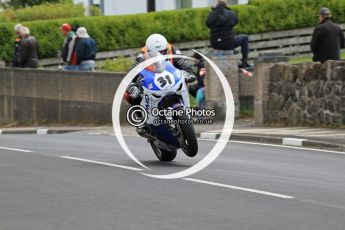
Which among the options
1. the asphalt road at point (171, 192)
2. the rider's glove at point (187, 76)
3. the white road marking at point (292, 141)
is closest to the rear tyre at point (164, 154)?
the asphalt road at point (171, 192)

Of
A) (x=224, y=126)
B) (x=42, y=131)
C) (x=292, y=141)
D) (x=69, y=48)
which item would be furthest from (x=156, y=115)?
(x=69, y=48)

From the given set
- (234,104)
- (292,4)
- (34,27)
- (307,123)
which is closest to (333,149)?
(307,123)

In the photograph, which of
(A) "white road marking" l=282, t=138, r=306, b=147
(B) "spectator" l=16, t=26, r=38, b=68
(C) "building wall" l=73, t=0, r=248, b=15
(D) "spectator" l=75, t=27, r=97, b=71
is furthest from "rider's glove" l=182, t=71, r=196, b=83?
(C) "building wall" l=73, t=0, r=248, b=15

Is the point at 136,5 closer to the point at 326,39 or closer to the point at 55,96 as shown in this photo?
the point at 55,96

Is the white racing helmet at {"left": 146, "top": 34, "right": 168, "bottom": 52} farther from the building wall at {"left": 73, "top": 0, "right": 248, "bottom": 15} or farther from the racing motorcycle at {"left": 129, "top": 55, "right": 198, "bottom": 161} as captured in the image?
the building wall at {"left": 73, "top": 0, "right": 248, "bottom": 15}

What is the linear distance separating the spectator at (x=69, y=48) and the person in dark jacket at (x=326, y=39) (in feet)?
22.3

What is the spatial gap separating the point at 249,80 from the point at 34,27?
11.7 meters

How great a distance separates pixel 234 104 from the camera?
81.7 ft

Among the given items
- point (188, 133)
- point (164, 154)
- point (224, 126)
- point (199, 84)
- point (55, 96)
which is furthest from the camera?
point (55, 96)

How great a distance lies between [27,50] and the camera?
96.5 ft

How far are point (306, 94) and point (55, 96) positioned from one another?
8.65m

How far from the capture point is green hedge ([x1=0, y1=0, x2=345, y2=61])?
35281mm

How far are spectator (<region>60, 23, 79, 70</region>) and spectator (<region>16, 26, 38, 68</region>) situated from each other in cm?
104

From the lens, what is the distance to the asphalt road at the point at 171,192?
10.7 metres
